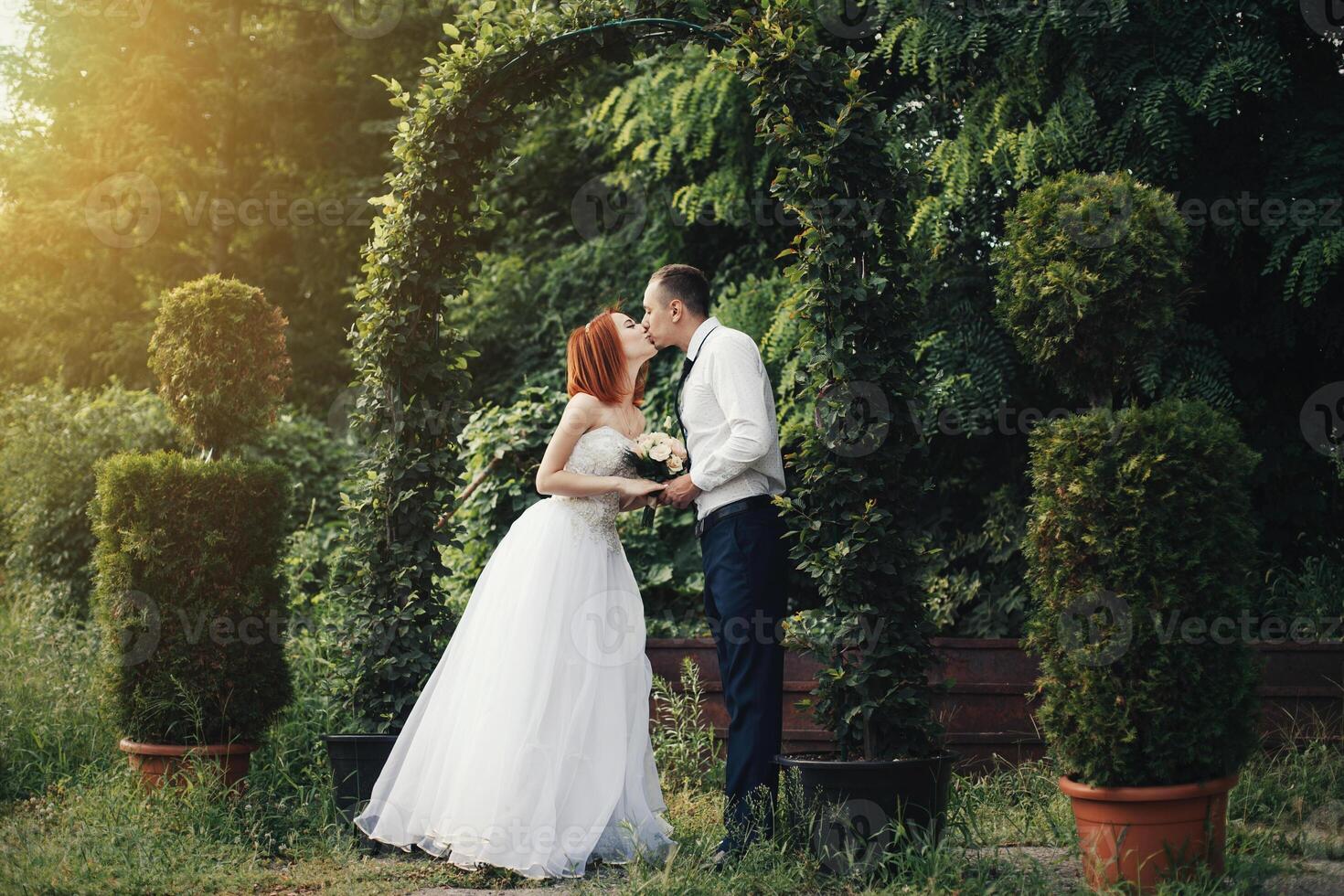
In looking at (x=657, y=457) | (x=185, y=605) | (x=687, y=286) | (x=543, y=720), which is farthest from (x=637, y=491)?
(x=185, y=605)

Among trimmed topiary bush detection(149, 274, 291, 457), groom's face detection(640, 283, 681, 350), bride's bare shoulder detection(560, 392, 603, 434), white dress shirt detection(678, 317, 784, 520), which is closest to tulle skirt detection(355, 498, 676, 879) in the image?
bride's bare shoulder detection(560, 392, 603, 434)

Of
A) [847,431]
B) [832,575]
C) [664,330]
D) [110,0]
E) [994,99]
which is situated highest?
[110,0]

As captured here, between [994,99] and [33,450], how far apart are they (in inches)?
321

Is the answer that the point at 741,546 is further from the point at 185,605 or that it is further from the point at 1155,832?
the point at 185,605

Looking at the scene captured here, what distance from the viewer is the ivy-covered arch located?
13.8 ft

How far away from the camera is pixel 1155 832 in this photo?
3.54 meters

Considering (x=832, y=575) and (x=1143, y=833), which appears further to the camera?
(x=832, y=575)

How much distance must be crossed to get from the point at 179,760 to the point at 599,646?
2.16 metres

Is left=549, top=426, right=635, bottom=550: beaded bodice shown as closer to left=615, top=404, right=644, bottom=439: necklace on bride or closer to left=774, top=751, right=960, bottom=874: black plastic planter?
left=615, top=404, right=644, bottom=439: necklace on bride

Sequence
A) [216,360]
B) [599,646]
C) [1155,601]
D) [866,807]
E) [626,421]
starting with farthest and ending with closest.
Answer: [216,360] → [626,421] → [599,646] → [866,807] → [1155,601]

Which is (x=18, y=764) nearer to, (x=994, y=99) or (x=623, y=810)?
(x=623, y=810)

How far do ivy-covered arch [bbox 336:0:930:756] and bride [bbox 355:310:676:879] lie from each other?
58cm

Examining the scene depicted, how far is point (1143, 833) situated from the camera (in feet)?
11.6

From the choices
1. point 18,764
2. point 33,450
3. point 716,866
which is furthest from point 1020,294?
point 33,450
